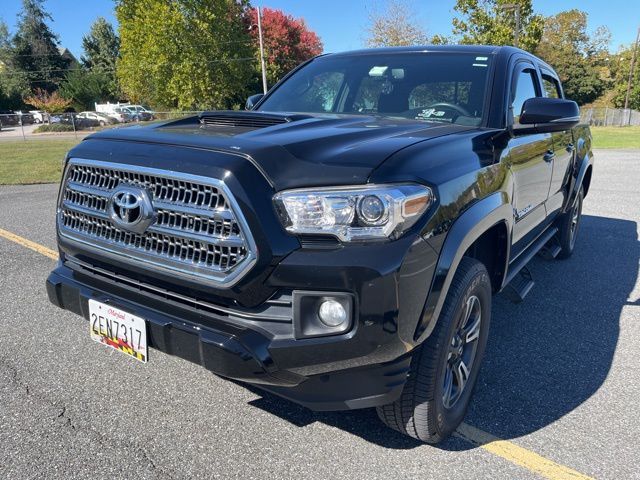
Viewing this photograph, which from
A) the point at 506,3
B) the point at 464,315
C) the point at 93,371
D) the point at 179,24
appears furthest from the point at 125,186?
the point at 179,24

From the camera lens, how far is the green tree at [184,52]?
113ft

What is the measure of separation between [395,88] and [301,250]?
1959mm

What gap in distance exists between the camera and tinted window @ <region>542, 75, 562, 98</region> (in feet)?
14.7

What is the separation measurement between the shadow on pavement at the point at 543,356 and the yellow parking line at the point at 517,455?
6cm

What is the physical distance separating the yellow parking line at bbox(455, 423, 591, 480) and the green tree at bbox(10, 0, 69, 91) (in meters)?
66.7

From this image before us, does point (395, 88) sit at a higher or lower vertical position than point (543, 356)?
higher

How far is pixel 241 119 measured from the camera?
2.62 m

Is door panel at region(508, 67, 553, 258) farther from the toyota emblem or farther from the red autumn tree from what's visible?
the red autumn tree

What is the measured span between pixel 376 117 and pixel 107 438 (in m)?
2.23

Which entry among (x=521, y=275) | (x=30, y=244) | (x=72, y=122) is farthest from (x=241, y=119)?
(x=72, y=122)

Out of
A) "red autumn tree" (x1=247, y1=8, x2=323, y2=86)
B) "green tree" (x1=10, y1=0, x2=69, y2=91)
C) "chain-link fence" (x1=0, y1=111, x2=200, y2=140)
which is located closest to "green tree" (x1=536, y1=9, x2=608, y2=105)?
"red autumn tree" (x1=247, y1=8, x2=323, y2=86)

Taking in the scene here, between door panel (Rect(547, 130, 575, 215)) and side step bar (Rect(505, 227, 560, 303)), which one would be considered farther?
door panel (Rect(547, 130, 575, 215))

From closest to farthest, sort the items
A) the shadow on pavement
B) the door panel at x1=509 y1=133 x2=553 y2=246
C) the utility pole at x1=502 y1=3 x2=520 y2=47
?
1. the shadow on pavement
2. the door panel at x1=509 y1=133 x2=553 y2=246
3. the utility pole at x1=502 y1=3 x2=520 y2=47

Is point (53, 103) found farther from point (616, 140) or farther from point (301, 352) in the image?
point (301, 352)
